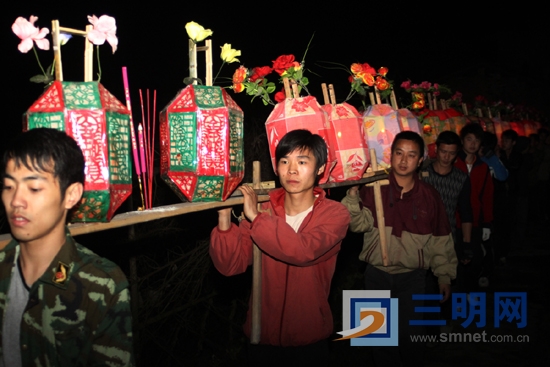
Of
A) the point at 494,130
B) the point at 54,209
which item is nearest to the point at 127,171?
the point at 54,209

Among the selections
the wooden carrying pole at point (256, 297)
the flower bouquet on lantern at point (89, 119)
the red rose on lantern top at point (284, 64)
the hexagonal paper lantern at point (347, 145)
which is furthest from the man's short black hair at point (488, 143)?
the flower bouquet on lantern at point (89, 119)

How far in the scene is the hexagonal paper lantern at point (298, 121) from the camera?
3.19 metres

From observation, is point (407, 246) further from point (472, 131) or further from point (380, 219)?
point (472, 131)

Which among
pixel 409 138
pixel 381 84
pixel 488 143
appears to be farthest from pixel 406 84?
pixel 409 138

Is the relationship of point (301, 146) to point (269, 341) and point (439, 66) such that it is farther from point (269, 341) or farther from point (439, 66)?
point (439, 66)

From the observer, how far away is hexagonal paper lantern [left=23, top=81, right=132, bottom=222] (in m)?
1.78

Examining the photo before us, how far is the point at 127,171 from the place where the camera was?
200cm

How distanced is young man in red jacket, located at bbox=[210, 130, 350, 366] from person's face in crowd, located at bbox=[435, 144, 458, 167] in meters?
2.64

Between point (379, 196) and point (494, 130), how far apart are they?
17.9 feet

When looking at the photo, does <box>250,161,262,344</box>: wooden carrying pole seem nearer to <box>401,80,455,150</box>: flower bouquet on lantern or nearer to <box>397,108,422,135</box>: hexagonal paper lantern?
<box>397,108,422,135</box>: hexagonal paper lantern

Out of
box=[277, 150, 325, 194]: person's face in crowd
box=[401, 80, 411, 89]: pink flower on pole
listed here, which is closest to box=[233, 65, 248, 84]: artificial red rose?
box=[277, 150, 325, 194]: person's face in crowd

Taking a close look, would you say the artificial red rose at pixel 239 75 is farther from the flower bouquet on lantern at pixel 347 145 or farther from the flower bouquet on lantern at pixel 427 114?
the flower bouquet on lantern at pixel 427 114

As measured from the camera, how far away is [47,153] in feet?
5.36

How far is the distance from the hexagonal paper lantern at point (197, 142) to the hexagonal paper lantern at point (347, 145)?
1347mm
